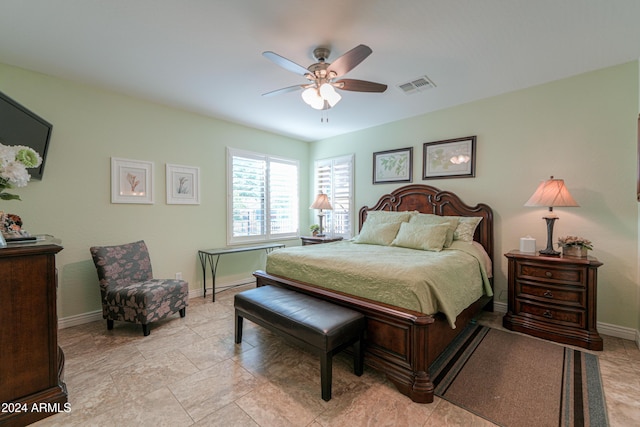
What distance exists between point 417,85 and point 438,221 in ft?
5.37

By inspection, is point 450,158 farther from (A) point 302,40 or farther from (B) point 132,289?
(B) point 132,289

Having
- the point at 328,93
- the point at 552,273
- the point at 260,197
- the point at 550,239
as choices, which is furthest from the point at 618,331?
the point at 260,197

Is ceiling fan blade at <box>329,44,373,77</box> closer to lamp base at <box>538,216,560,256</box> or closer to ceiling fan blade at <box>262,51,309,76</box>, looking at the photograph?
ceiling fan blade at <box>262,51,309,76</box>

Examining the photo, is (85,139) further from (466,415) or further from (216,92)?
(466,415)

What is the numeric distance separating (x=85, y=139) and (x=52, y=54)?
2.93 feet

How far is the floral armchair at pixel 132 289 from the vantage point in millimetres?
2754

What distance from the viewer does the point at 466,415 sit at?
169 centimetres

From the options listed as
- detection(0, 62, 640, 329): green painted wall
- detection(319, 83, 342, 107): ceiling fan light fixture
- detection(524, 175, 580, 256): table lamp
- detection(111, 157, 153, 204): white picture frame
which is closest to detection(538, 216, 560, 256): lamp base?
detection(524, 175, 580, 256): table lamp

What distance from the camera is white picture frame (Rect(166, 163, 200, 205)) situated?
3.77m

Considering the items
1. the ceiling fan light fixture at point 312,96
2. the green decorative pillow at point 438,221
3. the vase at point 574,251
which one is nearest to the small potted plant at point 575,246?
the vase at point 574,251

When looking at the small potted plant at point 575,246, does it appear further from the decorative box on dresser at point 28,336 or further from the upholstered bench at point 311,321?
the decorative box on dresser at point 28,336

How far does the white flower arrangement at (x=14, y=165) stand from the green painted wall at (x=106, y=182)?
1495mm

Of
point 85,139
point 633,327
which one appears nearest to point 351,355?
point 633,327

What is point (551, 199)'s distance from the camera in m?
2.71
